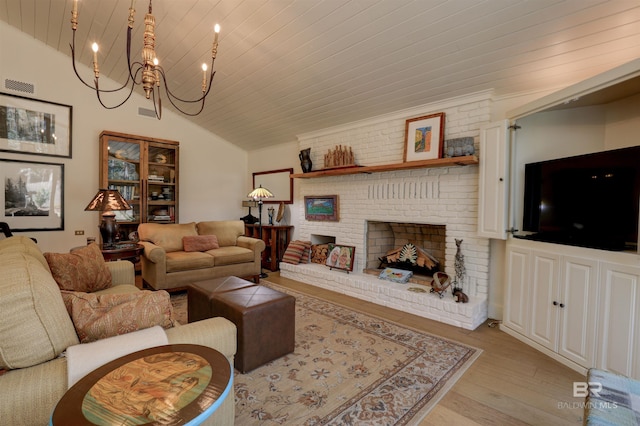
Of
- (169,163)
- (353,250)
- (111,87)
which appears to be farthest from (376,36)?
(111,87)

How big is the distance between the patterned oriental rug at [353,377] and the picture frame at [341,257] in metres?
1.24

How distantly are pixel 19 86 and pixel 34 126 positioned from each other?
1.77ft

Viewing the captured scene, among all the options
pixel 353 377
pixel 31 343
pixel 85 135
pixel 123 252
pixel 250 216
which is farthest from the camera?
pixel 250 216

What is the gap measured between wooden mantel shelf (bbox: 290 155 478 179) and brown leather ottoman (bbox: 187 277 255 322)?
206cm

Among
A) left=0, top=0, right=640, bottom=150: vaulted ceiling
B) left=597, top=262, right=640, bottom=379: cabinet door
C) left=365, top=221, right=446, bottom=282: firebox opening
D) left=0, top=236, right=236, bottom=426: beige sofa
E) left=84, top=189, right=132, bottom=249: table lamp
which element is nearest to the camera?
left=0, top=236, right=236, bottom=426: beige sofa

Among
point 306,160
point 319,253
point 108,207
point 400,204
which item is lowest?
point 319,253

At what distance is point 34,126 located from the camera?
421 cm

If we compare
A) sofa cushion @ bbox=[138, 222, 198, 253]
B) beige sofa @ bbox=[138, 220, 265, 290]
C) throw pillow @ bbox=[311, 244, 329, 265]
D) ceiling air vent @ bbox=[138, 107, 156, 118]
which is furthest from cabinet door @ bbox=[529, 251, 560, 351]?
ceiling air vent @ bbox=[138, 107, 156, 118]

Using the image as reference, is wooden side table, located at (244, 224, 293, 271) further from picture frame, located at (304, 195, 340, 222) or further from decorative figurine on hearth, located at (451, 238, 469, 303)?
decorative figurine on hearth, located at (451, 238, 469, 303)

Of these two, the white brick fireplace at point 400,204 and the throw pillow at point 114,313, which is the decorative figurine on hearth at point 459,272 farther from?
the throw pillow at point 114,313

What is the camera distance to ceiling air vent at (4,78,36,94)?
4.02 meters

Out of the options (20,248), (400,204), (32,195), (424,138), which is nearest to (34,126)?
(32,195)

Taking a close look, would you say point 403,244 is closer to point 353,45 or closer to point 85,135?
point 353,45

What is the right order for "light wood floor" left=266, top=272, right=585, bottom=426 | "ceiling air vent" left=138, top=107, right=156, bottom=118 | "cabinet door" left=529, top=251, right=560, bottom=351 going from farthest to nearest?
"ceiling air vent" left=138, top=107, right=156, bottom=118 → "cabinet door" left=529, top=251, right=560, bottom=351 → "light wood floor" left=266, top=272, right=585, bottom=426
